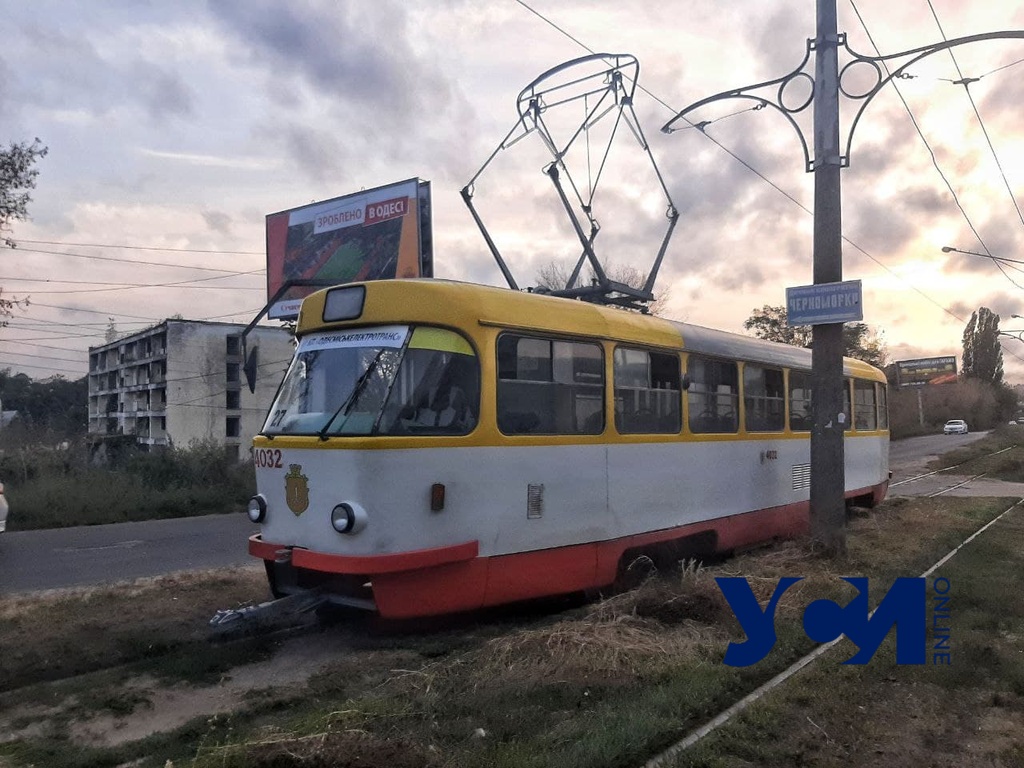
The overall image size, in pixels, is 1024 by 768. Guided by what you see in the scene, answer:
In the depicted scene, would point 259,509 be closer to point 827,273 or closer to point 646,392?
point 646,392

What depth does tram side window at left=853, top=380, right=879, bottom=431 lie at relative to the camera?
46.3 ft

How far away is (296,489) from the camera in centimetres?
685

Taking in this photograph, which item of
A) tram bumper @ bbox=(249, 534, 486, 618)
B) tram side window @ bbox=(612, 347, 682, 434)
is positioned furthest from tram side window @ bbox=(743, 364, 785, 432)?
tram bumper @ bbox=(249, 534, 486, 618)

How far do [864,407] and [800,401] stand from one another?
306 cm

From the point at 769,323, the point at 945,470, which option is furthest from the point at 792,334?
the point at 945,470

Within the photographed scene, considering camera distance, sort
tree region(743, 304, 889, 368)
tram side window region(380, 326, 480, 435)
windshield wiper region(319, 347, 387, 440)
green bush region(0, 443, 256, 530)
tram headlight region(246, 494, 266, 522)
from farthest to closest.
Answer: tree region(743, 304, 889, 368), green bush region(0, 443, 256, 530), tram headlight region(246, 494, 266, 522), windshield wiper region(319, 347, 387, 440), tram side window region(380, 326, 480, 435)

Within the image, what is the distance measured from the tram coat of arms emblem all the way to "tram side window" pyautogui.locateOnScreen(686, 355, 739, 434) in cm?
433

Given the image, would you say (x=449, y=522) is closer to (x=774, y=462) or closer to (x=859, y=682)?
(x=859, y=682)

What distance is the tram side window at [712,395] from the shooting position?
948 cm

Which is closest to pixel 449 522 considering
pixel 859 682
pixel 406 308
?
pixel 406 308

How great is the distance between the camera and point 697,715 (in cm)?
493

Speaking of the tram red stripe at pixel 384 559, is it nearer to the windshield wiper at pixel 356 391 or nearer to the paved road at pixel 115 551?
the windshield wiper at pixel 356 391

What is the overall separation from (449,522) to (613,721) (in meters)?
2.33

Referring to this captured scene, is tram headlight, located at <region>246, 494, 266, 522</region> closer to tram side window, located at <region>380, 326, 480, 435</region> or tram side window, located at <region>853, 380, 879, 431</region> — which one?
tram side window, located at <region>380, 326, 480, 435</region>
